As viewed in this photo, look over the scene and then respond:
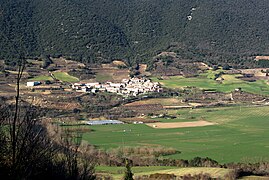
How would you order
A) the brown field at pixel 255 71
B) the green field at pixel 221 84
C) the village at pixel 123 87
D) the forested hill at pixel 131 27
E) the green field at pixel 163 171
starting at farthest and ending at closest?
the forested hill at pixel 131 27 → the brown field at pixel 255 71 → the green field at pixel 221 84 → the village at pixel 123 87 → the green field at pixel 163 171

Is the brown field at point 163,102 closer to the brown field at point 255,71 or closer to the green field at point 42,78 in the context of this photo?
the green field at point 42,78

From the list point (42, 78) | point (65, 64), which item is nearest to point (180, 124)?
point (42, 78)

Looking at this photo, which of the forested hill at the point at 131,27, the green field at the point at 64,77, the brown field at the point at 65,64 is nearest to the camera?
the green field at the point at 64,77

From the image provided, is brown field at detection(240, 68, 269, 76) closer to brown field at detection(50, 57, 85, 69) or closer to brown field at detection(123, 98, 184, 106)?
brown field at detection(123, 98, 184, 106)

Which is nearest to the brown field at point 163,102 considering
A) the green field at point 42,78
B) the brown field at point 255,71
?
the green field at point 42,78

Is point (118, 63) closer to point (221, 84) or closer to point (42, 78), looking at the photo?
point (42, 78)

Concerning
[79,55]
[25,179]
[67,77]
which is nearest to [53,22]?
[79,55]
